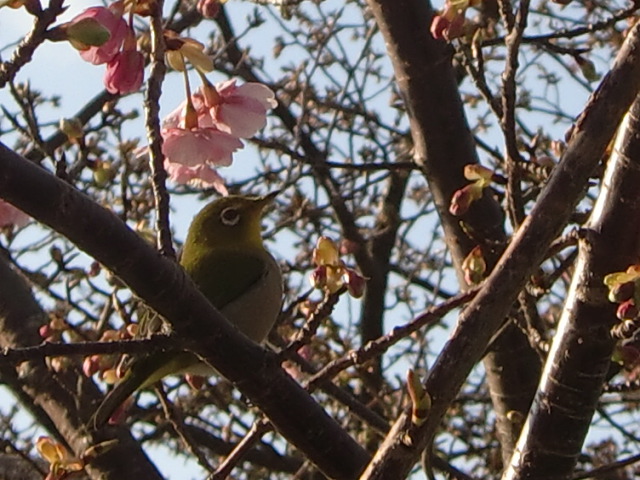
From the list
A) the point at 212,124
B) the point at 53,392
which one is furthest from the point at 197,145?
the point at 53,392

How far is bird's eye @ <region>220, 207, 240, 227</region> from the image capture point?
174 inches

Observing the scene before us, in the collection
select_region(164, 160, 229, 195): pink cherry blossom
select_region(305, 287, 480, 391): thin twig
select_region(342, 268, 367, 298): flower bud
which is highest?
A: select_region(164, 160, 229, 195): pink cherry blossom

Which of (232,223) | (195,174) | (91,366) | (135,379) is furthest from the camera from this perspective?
(232,223)

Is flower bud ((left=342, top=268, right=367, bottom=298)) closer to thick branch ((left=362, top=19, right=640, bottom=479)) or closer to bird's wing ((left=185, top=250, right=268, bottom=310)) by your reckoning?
thick branch ((left=362, top=19, right=640, bottom=479))

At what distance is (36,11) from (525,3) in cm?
102

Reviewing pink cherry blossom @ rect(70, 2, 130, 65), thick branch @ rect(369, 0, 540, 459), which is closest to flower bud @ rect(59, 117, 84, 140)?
pink cherry blossom @ rect(70, 2, 130, 65)

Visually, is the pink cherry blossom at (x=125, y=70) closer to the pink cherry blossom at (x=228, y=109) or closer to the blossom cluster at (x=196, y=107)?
the blossom cluster at (x=196, y=107)

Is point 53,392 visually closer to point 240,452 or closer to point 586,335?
point 240,452

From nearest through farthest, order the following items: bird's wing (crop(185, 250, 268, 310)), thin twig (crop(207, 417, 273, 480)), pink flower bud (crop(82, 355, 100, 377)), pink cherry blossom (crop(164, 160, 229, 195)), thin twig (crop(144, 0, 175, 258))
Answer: thin twig (crop(144, 0, 175, 258)) → thin twig (crop(207, 417, 273, 480)) → pink cherry blossom (crop(164, 160, 229, 195)) → pink flower bud (crop(82, 355, 100, 377)) → bird's wing (crop(185, 250, 268, 310))

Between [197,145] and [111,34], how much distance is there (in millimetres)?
532

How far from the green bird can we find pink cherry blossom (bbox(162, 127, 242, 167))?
86 cm

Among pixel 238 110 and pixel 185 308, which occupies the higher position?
pixel 238 110

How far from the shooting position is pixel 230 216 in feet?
14.5

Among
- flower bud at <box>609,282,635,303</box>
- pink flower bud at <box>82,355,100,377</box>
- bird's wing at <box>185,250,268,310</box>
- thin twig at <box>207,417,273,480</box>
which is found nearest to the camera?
flower bud at <box>609,282,635,303</box>
